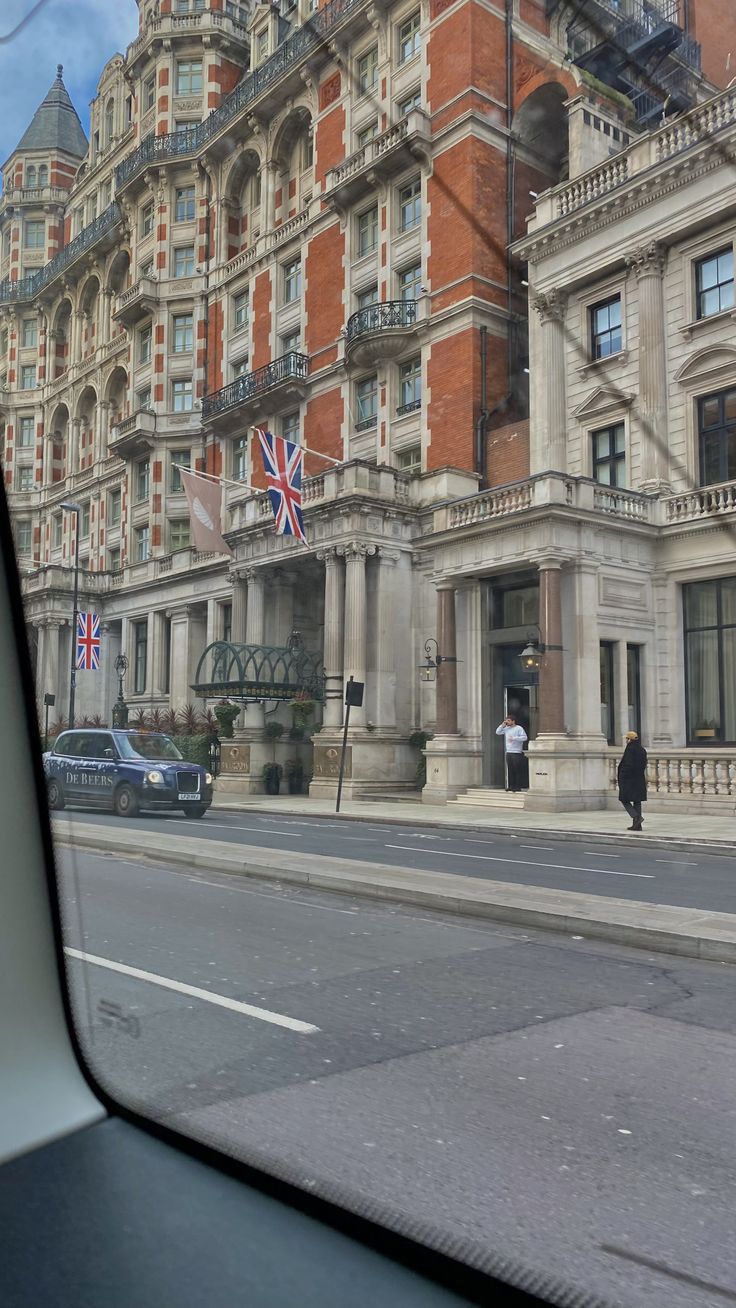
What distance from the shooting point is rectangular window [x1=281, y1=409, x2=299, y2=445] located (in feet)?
119

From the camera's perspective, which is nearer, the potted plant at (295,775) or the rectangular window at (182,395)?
the rectangular window at (182,395)

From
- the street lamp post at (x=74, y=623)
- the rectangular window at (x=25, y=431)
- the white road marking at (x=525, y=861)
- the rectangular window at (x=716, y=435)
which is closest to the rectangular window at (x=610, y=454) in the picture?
the rectangular window at (x=716, y=435)

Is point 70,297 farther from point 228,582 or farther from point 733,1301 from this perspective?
point 228,582

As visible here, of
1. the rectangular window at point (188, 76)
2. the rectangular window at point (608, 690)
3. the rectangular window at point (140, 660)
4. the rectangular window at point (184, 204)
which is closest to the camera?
the rectangular window at point (188, 76)

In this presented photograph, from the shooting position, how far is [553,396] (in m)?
27.5

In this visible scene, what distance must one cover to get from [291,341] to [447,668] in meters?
15.9

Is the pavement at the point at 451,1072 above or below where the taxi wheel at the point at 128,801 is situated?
below

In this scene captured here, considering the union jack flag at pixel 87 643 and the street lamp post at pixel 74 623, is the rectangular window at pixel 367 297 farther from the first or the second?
the street lamp post at pixel 74 623

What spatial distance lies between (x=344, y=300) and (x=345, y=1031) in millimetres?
32139

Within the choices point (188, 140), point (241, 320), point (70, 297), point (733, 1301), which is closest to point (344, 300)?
point (241, 320)

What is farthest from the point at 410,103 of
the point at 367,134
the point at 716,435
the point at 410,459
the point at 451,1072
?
the point at 451,1072

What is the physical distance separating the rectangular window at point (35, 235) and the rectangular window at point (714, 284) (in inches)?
778

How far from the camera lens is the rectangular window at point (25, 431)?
373 cm

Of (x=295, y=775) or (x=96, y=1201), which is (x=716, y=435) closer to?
(x=295, y=775)
